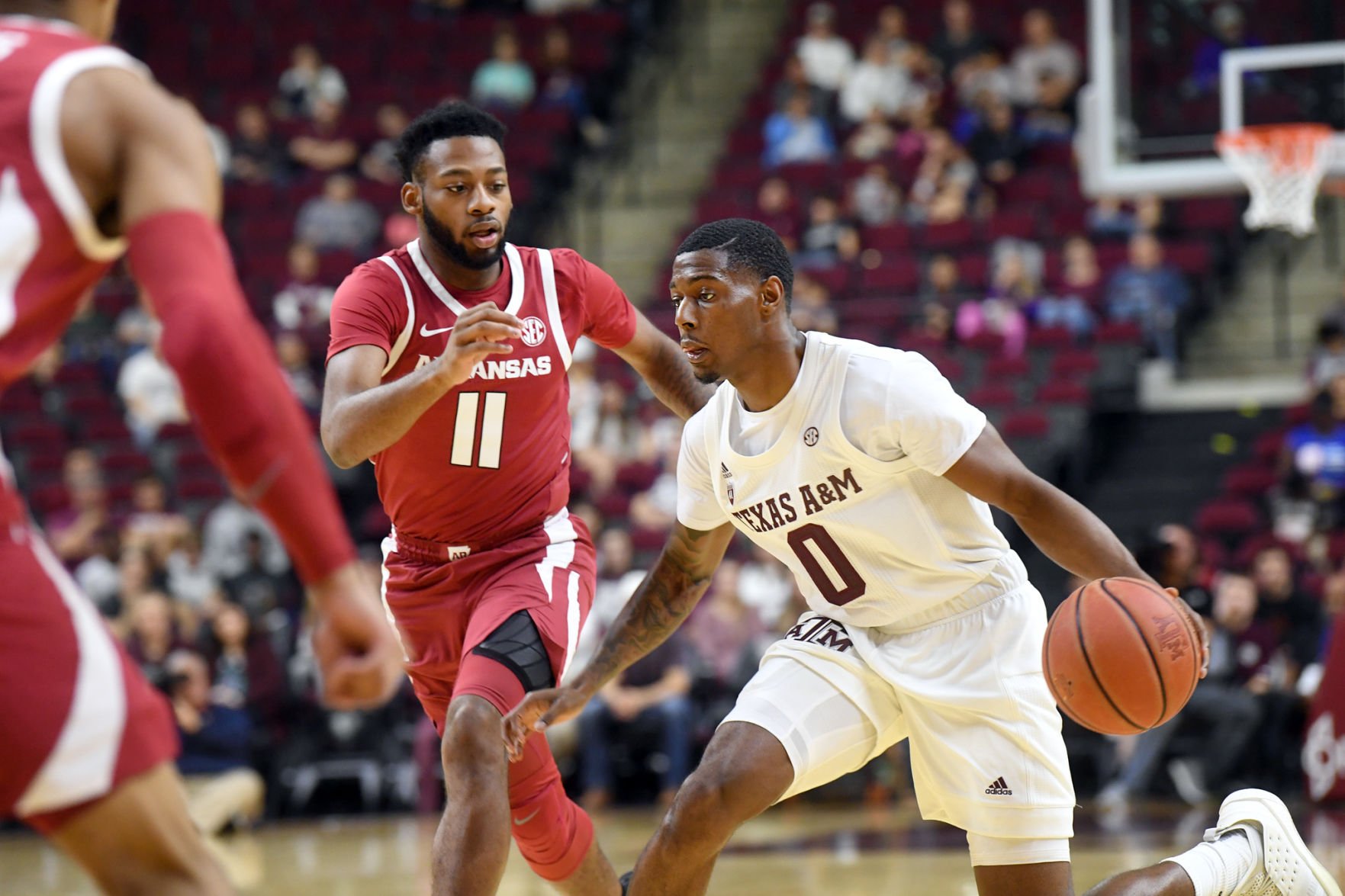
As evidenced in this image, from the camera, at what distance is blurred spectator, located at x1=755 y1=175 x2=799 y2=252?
1416cm

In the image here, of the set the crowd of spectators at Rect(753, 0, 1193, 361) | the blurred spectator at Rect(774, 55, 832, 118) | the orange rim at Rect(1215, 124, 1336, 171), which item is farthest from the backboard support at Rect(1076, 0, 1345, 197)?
the blurred spectator at Rect(774, 55, 832, 118)

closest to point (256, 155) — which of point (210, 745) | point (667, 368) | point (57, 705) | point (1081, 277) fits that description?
point (210, 745)

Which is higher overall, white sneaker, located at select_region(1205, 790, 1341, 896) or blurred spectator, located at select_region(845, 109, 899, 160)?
blurred spectator, located at select_region(845, 109, 899, 160)

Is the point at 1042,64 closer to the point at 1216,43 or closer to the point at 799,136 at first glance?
the point at 799,136

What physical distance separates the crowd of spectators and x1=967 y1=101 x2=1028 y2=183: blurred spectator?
1 cm

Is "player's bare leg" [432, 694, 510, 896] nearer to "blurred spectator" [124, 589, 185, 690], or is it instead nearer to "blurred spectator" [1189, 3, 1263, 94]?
"blurred spectator" [124, 589, 185, 690]

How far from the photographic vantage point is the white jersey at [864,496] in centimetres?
430

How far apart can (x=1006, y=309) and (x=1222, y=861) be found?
8.19 m

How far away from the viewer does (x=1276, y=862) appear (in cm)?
475

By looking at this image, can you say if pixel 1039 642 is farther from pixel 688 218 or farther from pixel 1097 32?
pixel 688 218

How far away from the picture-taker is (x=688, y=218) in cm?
1652

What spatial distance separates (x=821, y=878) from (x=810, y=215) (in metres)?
7.72

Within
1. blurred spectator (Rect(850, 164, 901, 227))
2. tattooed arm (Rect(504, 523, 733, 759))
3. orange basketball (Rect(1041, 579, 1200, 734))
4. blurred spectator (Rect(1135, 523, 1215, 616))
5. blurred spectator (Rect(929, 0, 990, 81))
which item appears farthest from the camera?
blurred spectator (Rect(929, 0, 990, 81))

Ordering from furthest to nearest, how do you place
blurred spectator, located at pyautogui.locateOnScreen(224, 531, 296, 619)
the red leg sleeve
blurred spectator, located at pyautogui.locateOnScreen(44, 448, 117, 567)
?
blurred spectator, located at pyautogui.locateOnScreen(44, 448, 117, 567), blurred spectator, located at pyautogui.locateOnScreen(224, 531, 296, 619), the red leg sleeve
